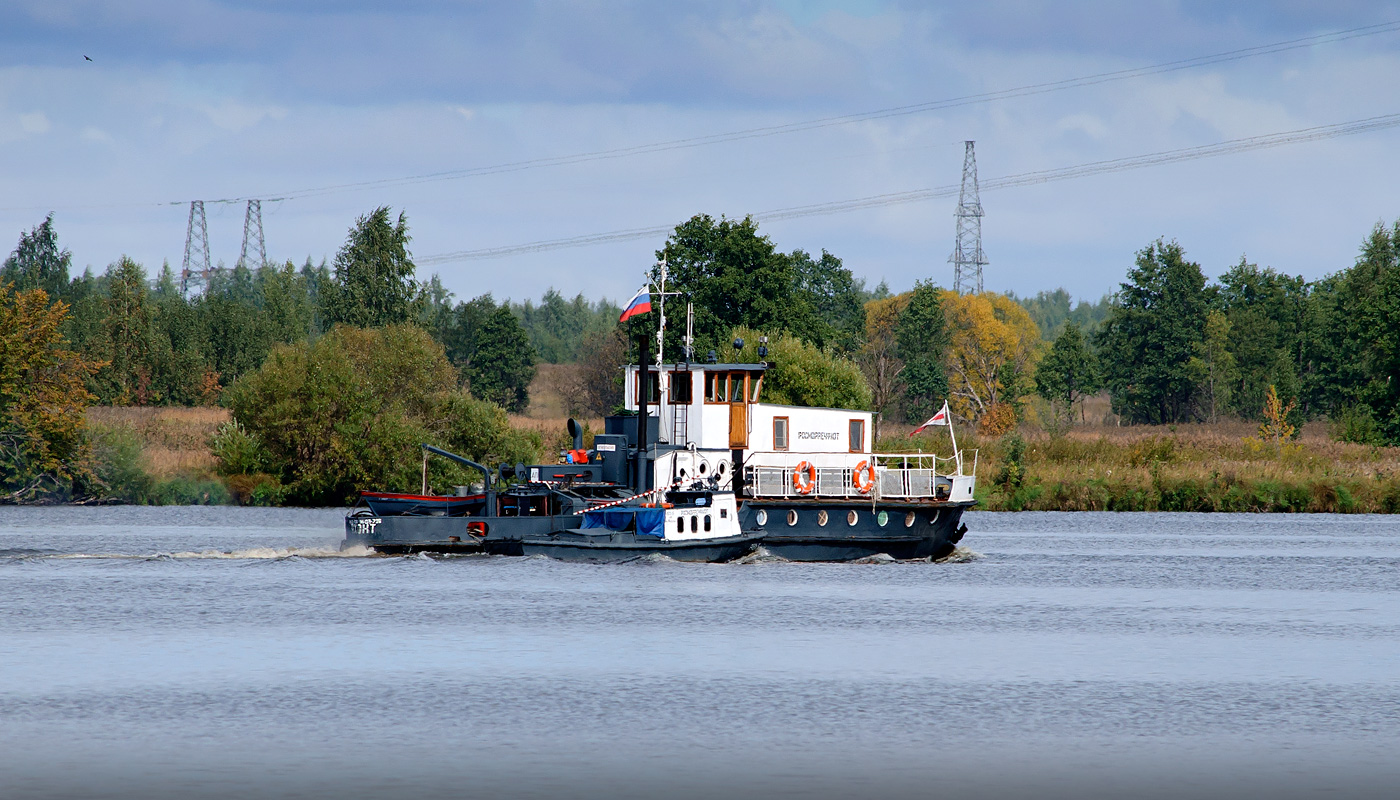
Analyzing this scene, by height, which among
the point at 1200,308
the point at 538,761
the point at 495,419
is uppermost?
the point at 1200,308

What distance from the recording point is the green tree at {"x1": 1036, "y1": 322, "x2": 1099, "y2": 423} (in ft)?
454

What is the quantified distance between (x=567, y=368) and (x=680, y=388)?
12597 centimetres

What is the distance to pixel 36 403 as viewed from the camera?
77438 millimetres

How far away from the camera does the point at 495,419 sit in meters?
87.4

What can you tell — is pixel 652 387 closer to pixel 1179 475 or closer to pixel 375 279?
pixel 1179 475

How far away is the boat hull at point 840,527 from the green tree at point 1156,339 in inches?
3688

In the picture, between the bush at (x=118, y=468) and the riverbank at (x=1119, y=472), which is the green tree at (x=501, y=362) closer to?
the riverbank at (x=1119, y=472)

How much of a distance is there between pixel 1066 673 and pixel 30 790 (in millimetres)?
18562

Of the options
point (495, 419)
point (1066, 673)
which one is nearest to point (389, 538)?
point (1066, 673)

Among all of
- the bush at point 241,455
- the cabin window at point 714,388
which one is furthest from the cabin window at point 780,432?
the bush at point 241,455

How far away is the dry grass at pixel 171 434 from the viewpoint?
276 feet

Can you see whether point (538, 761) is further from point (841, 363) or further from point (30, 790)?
point (841, 363)

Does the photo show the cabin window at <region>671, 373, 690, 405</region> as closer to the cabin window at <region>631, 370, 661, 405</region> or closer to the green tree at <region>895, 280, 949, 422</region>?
the cabin window at <region>631, 370, 661, 405</region>

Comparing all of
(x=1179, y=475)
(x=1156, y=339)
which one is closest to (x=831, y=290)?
(x=1156, y=339)
